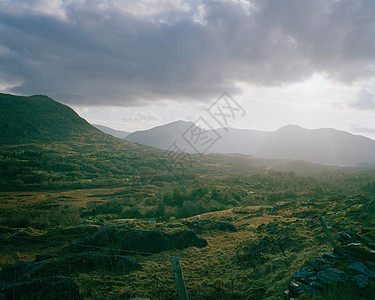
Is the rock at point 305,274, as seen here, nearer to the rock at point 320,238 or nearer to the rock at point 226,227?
the rock at point 320,238

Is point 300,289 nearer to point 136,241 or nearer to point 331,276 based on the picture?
point 331,276

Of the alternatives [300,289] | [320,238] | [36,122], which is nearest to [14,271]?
[300,289]

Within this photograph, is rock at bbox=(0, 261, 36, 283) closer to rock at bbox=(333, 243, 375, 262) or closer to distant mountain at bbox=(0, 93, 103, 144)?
rock at bbox=(333, 243, 375, 262)

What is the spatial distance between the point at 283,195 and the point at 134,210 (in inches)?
1187

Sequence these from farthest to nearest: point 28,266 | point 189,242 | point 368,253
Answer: point 189,242 < point 28,266 < point 368,253

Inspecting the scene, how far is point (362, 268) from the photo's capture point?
18.7 ft

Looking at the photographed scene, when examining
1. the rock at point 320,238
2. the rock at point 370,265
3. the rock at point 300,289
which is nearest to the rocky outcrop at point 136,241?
the rock at point 320,238

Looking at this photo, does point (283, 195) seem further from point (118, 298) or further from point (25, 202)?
point (25, 202)

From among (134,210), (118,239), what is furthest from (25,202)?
(118,239)

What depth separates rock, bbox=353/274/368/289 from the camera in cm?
519

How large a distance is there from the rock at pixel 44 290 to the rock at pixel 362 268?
29.3 feet

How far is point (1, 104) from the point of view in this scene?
440ft

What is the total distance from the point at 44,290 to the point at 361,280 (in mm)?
9801

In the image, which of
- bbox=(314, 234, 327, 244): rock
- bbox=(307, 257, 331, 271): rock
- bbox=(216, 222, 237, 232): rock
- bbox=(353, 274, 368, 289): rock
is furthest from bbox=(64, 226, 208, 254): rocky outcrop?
bbox=(353, 274, 368, 289): rock
